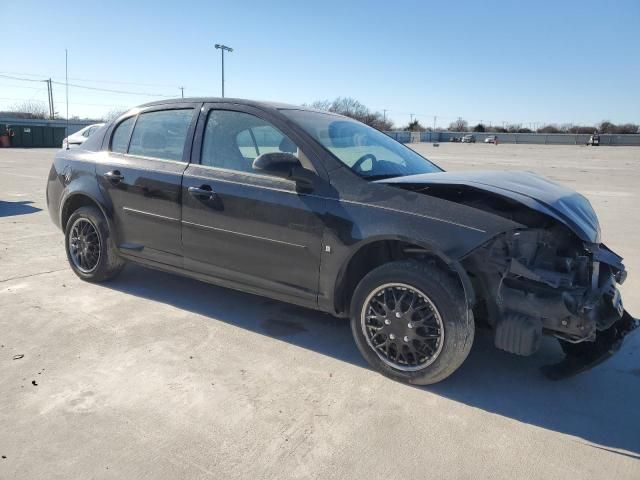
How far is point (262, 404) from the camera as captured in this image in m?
2.86

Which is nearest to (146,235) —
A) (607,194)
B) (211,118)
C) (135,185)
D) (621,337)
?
(135,185)

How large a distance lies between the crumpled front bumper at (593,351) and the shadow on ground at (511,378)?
3.9 inches

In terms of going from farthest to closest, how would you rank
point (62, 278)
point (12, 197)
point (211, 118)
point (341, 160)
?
point (12, 197)
point (62, 278)
point (211, 118)
point (341, 160)

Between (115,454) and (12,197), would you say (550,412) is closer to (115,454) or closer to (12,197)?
(115,454)

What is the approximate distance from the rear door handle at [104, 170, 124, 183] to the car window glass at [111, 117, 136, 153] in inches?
9.8

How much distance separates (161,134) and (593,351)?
12.1 ft

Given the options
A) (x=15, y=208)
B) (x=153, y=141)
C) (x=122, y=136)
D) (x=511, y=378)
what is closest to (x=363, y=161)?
(x=511, y=378)

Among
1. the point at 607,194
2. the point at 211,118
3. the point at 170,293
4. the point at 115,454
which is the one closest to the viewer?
the point at 115,454

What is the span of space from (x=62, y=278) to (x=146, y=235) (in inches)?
52.4

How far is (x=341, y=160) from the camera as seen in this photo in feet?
11.2

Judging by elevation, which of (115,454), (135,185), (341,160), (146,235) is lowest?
(115,454)

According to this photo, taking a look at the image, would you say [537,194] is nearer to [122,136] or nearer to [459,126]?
[122,136]

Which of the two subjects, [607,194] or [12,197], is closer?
[12,197]

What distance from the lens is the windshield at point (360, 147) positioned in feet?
11.6
